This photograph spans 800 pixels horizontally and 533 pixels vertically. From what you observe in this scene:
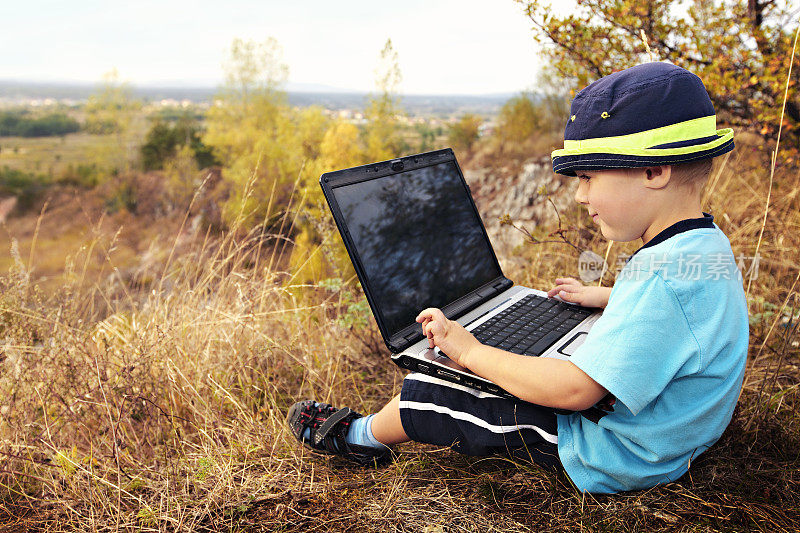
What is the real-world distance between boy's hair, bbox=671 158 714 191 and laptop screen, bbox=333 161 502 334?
72cm

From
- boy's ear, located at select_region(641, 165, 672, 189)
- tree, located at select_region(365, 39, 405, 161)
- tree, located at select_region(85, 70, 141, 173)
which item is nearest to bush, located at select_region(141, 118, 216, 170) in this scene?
tree, located at select_region(85, 70, 141, 173)

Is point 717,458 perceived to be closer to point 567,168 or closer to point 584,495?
point 584,495

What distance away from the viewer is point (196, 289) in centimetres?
254

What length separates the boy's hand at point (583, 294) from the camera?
1.65 m

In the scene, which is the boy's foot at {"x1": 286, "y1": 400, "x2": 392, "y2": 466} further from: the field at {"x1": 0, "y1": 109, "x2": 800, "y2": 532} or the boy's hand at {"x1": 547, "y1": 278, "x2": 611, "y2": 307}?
the boy's hand at {"x1": 547, "y1": 278, "x2": 611, "y2": 307}

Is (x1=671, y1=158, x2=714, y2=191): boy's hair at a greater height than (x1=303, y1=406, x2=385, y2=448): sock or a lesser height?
greater

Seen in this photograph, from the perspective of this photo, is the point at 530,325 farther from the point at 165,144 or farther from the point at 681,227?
the point at 165,144

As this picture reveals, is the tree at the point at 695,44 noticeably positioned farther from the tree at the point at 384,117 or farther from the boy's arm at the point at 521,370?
the tree at the point at 384,117

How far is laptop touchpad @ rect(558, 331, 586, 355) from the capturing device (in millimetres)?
1391

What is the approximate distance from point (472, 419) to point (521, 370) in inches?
10.7

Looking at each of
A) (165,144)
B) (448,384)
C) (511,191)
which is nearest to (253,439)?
(448,384)

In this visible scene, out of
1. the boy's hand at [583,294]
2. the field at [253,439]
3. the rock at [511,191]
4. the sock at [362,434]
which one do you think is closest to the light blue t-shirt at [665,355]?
the field at [253,439]

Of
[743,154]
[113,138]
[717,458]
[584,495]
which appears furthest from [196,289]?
[113,138]

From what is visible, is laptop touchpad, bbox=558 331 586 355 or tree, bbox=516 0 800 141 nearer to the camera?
laptop touchpad, bbox=558 331 586 355
